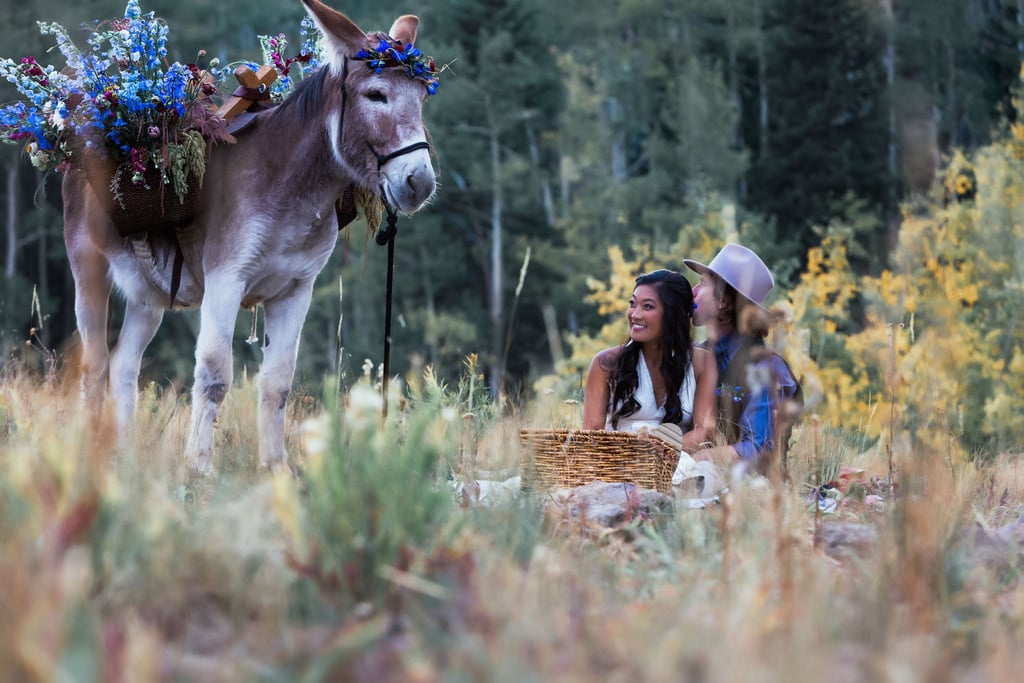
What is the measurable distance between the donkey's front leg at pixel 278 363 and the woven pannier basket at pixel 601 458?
1.23 meters

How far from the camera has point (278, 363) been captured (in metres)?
5.60

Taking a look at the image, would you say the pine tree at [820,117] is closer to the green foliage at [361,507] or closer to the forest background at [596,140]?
the forest background at [596,140]

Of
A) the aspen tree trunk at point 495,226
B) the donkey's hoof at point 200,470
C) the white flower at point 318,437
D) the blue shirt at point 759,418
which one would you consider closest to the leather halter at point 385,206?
the donkey's hoof at point 200,470

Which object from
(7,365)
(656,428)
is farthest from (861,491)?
(7,365)

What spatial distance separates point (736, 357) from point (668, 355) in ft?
1.14

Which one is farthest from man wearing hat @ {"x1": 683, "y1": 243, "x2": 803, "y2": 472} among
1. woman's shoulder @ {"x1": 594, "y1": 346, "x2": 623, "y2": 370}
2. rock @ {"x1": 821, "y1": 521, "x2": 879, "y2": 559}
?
rock @ {"x1": 821, "y1": 521, "x2": 879, "y2": 559}

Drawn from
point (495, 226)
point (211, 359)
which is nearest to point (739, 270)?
point (211, 359)

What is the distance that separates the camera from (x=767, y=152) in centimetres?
3856

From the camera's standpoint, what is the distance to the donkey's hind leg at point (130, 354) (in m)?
6.38

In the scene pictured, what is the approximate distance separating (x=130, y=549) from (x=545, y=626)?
97 cm

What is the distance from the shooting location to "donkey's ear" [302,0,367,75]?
539 cm

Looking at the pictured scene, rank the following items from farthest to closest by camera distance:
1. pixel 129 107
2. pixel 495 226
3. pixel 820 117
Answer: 1. pixel 820 117
2. pixel 495 226
3. pixel 129 107

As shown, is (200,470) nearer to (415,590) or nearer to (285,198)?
(285,198)

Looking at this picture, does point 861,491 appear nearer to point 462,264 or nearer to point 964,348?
point 964,348
